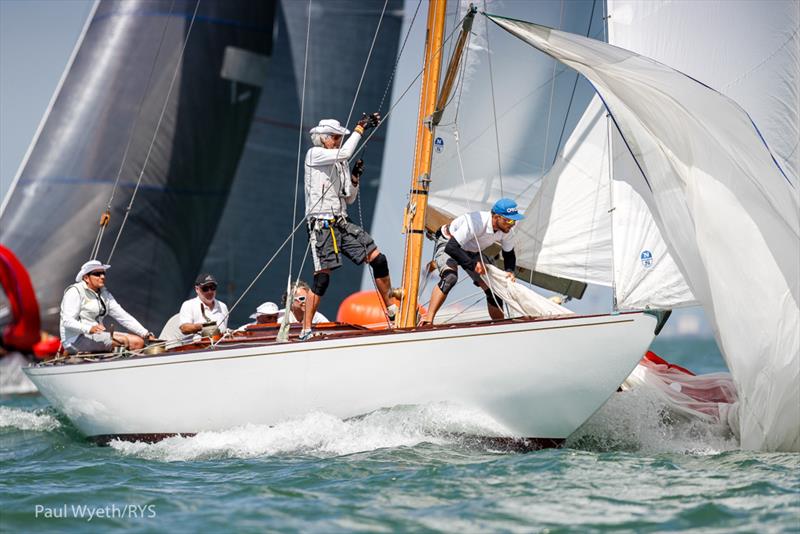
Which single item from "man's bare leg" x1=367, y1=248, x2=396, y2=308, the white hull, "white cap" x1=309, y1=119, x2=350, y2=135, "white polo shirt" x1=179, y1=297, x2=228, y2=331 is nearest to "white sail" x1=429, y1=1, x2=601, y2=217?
"man's bare leg" x1=367, y1=248, x2=396, y2=308

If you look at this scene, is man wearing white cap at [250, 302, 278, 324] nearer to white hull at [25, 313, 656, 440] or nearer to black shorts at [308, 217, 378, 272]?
black shorts at [308, 217, 378, 272]

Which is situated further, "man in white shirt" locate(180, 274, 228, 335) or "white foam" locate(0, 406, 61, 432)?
"white foam" locate(0, 406, 61, 432)

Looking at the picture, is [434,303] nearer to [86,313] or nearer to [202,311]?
[202,311]

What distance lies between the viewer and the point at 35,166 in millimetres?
13547

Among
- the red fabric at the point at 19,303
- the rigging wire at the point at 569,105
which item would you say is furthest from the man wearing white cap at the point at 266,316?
the red fabric at the point at 19,303

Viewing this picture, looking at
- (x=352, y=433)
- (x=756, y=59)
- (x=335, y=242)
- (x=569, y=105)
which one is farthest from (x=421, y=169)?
(x=756, y=59)

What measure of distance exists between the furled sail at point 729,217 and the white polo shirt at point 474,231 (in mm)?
1218

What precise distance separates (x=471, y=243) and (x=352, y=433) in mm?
1584

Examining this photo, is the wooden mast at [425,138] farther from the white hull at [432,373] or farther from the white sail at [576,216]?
the white sail at [576,216]

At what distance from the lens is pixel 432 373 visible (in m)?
6.30

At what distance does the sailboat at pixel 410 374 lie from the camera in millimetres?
6184

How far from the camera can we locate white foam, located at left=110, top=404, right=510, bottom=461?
636 centimetres

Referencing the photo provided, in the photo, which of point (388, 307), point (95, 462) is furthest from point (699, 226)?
point (95, 462)

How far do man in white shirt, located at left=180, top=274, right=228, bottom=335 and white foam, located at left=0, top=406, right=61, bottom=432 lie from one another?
5.01 ft
